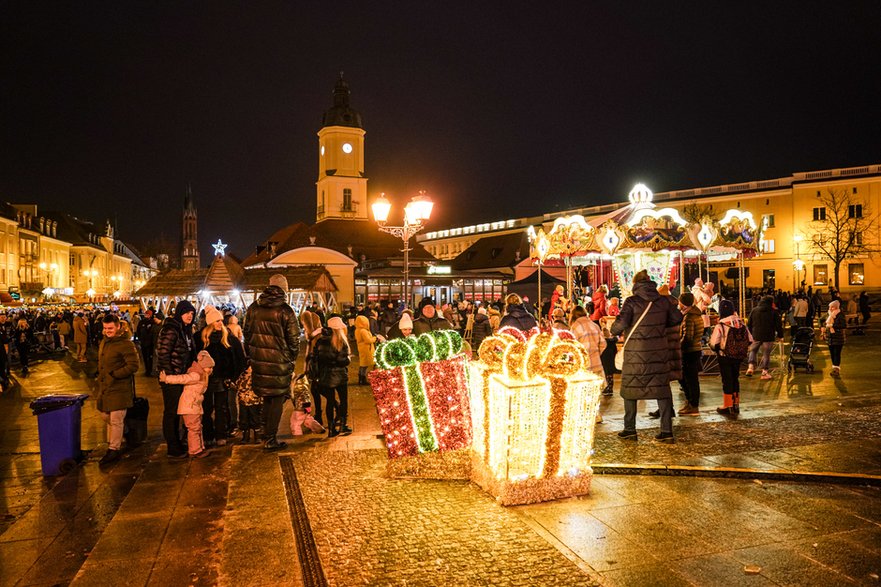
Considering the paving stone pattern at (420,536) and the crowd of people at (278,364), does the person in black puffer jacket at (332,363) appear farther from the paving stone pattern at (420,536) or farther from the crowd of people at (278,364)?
the paving stone pattern at (420,536)

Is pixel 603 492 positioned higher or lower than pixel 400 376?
lower

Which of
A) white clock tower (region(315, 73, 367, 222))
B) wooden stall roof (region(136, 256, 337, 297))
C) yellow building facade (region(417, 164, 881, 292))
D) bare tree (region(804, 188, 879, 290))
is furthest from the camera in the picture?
white clock tower (region(315, 73, 367, 222))

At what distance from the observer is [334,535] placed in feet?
15.7

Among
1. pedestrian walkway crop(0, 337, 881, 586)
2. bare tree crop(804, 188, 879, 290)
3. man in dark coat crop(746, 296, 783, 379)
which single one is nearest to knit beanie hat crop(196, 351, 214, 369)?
pedestrian walkway crop(0, 337, 881, 586)

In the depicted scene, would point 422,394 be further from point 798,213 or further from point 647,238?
point 798,213

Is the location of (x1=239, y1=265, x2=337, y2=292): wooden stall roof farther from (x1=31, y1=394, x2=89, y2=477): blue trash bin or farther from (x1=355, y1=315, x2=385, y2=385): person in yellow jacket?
(x1=31, y1=394, x2=89, y2=477): blue trash bin

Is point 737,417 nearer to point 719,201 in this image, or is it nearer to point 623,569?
point 623,569

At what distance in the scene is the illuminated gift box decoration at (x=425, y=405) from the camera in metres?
5.96

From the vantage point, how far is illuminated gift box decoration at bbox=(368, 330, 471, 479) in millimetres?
5965

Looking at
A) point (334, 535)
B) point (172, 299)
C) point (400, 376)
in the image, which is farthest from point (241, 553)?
point (172, 299)

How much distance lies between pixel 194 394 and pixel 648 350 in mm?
5184

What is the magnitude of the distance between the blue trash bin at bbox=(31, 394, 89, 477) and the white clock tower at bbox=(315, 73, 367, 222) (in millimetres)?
57512

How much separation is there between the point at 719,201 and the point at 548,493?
59077 mm

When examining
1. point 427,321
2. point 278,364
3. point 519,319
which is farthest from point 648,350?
point 278,364
